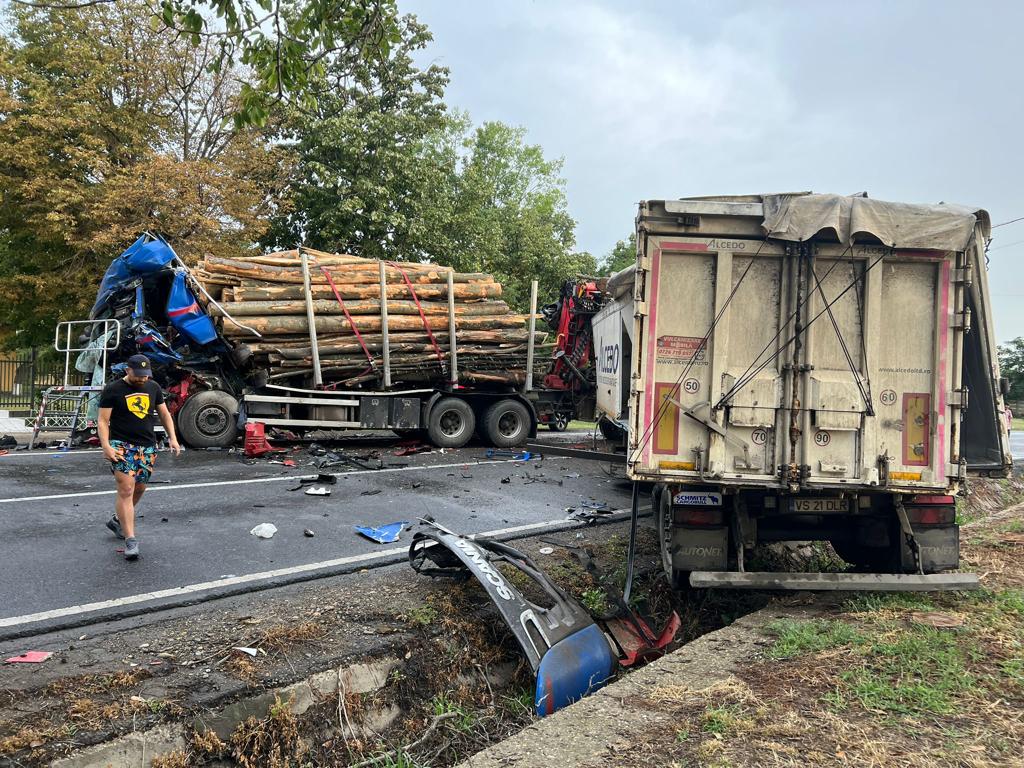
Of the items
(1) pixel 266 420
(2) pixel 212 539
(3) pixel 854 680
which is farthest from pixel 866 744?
(1) pixel 266 420

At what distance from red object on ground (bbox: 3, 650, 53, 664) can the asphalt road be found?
47 cm

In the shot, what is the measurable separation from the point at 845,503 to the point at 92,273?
1812 cm

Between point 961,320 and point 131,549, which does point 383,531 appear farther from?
point 961,320

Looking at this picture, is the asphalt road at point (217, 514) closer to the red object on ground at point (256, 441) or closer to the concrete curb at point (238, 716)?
the red object on ground at point (256, 441)

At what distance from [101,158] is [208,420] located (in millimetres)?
9281

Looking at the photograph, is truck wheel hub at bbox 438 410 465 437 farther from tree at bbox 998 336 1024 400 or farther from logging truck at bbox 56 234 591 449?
tree at bbox 998 336 1024 400

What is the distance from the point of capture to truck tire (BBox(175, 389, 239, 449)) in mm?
11586

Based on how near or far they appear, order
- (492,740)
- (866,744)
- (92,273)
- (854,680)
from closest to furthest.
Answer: (866,744)
(854,680)
(492,740)
(92,273)

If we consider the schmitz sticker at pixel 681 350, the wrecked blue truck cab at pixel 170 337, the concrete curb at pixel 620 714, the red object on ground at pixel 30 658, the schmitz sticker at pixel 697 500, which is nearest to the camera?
the concrete curb at pixel 620 714

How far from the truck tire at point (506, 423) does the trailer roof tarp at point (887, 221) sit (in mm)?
9188

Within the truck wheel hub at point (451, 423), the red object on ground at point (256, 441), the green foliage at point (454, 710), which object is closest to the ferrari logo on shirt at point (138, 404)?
the green foliage at point (454, 710)

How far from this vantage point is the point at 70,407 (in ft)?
41.1

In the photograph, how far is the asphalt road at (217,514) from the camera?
209 inches

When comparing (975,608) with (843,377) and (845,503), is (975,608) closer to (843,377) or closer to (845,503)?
(845,503)
